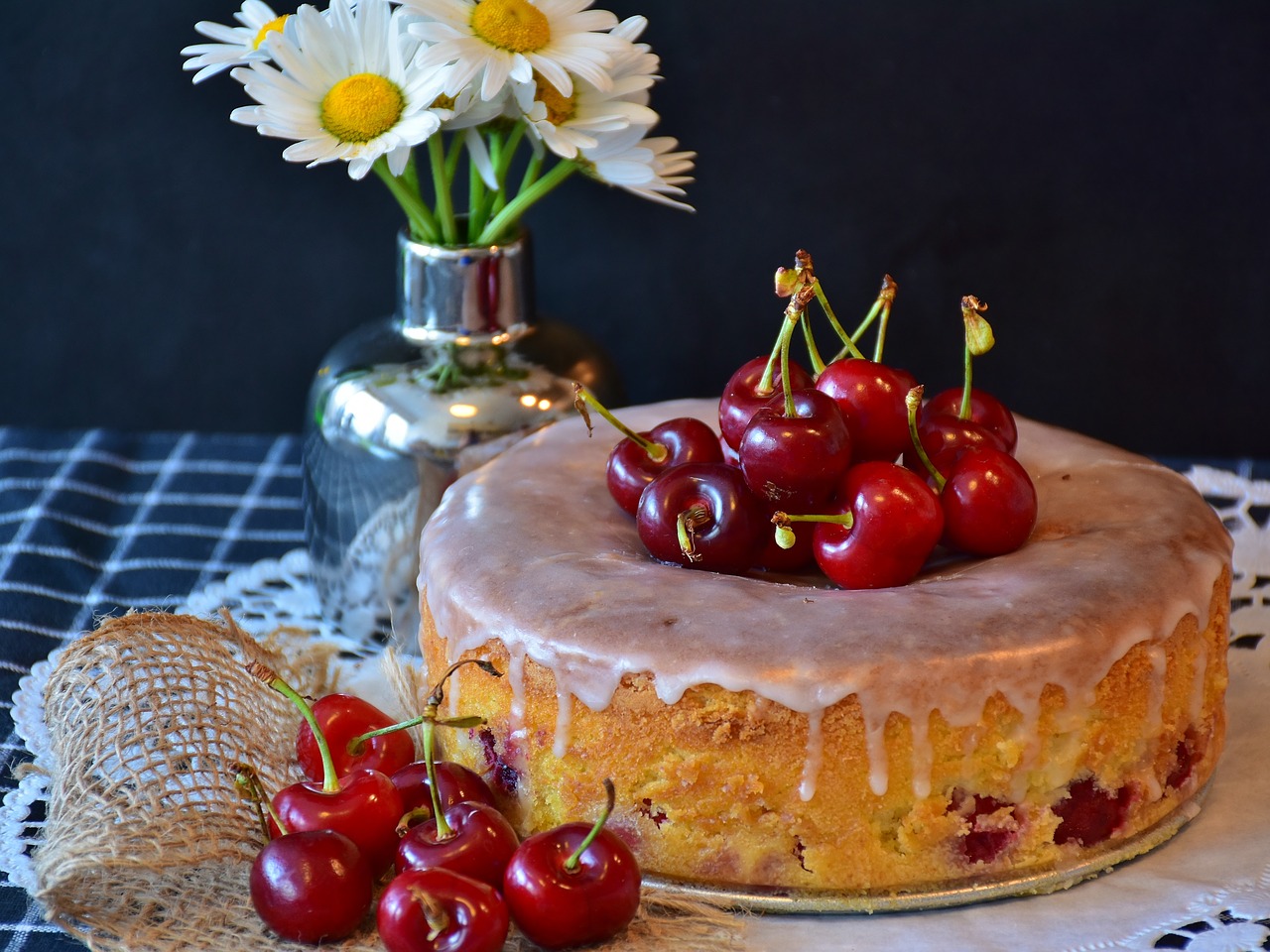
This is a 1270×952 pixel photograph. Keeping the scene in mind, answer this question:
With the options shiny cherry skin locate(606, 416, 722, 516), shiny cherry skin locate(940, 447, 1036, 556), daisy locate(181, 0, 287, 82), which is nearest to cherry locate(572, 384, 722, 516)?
shiny cherry skin locate(606, 416, 722, 516)

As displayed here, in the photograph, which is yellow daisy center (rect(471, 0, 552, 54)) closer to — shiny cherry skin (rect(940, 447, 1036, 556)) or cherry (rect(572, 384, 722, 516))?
cherry (rect(572, 384, 722, 516))

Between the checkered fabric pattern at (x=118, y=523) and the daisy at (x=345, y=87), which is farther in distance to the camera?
the checkered fabric pattern at (x=118, y=523)

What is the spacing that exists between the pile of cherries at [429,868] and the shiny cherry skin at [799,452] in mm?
256

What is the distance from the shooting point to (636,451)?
50.3 inches

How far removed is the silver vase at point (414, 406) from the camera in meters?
1.50

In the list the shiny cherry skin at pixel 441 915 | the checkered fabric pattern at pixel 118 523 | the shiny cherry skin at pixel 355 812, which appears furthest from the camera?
the checkered fabric pattern at pixel 118 523

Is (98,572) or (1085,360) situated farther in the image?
(1085,360)

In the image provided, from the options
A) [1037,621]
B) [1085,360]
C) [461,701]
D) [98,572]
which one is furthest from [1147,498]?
[98,572]

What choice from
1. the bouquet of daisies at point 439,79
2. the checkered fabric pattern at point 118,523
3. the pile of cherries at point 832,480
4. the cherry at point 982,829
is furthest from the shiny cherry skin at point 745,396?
the checkered fabric pattern at point 118,523

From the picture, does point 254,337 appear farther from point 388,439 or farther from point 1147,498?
point 1147,498

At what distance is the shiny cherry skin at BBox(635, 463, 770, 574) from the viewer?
1.16 m

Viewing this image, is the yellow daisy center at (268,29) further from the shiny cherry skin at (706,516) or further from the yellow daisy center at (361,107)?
the shiny cherry skin at (706,516)

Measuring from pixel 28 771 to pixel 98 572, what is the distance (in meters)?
0.51

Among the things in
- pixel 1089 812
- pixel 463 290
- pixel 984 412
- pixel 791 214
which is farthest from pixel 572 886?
pixel 791 214
